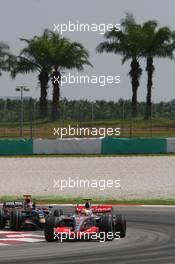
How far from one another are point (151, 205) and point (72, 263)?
1176 cm

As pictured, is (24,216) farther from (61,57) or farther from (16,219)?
(61,57)

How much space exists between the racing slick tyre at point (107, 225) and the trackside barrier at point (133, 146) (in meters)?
27.6

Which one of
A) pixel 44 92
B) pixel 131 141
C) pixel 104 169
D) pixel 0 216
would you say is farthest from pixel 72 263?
pixel 44 92

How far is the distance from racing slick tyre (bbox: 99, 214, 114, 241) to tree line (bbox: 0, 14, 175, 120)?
110 ft

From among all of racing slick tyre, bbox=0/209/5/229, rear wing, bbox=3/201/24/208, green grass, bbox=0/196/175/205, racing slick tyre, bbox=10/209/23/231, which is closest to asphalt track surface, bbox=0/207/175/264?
racing slick tyre, bbox=10/209/23/231

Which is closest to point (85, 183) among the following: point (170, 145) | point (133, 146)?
point (133, 146)

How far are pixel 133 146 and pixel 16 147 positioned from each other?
18.7 feet

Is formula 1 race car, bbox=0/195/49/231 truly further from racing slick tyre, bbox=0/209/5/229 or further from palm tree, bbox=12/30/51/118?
palm tree, bbox=12/30/51/118

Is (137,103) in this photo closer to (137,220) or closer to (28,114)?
(28,114)

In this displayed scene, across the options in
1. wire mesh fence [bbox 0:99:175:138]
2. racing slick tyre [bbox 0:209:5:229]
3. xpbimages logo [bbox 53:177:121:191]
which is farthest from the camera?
wire mesh fence [bbox 0:99:175:138]

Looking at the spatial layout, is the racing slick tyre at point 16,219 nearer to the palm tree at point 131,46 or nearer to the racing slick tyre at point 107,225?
the racing slick tyre at point 107,225

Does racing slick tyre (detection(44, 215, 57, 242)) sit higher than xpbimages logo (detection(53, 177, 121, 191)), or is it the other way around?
racing slick tyre (detection(44, 215, 57, 242))

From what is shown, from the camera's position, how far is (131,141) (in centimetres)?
4391

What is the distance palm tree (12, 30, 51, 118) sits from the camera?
53062 mm
